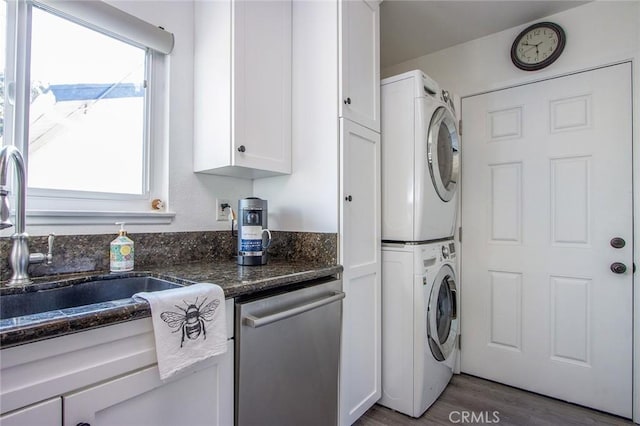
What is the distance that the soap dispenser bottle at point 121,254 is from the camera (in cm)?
129

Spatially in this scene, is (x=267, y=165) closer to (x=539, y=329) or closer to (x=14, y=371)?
(x=14, y=371)

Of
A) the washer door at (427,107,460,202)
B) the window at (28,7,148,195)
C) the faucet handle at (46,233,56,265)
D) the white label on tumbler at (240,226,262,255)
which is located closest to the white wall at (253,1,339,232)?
the white label on tumbler at (240,226,262,255)

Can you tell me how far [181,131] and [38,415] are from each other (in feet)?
4.26

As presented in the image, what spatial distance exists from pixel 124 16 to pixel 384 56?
193cm

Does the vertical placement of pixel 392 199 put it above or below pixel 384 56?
below

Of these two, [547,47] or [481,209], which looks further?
[481,209]

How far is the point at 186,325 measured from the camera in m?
0.90

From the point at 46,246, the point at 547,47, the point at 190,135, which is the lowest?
the point at 46,246

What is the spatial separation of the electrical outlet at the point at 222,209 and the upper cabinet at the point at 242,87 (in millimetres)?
167

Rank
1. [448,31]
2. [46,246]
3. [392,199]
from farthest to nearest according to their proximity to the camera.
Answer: [448,31] → [392,199] → [46,246]

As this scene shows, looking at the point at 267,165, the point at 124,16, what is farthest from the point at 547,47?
the point at 124,16

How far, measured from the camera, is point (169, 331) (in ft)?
2.85

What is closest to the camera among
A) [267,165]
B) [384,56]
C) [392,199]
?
[267,165]

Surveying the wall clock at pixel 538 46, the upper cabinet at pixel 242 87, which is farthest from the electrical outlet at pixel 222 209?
the wall clock at pixel 538 46
